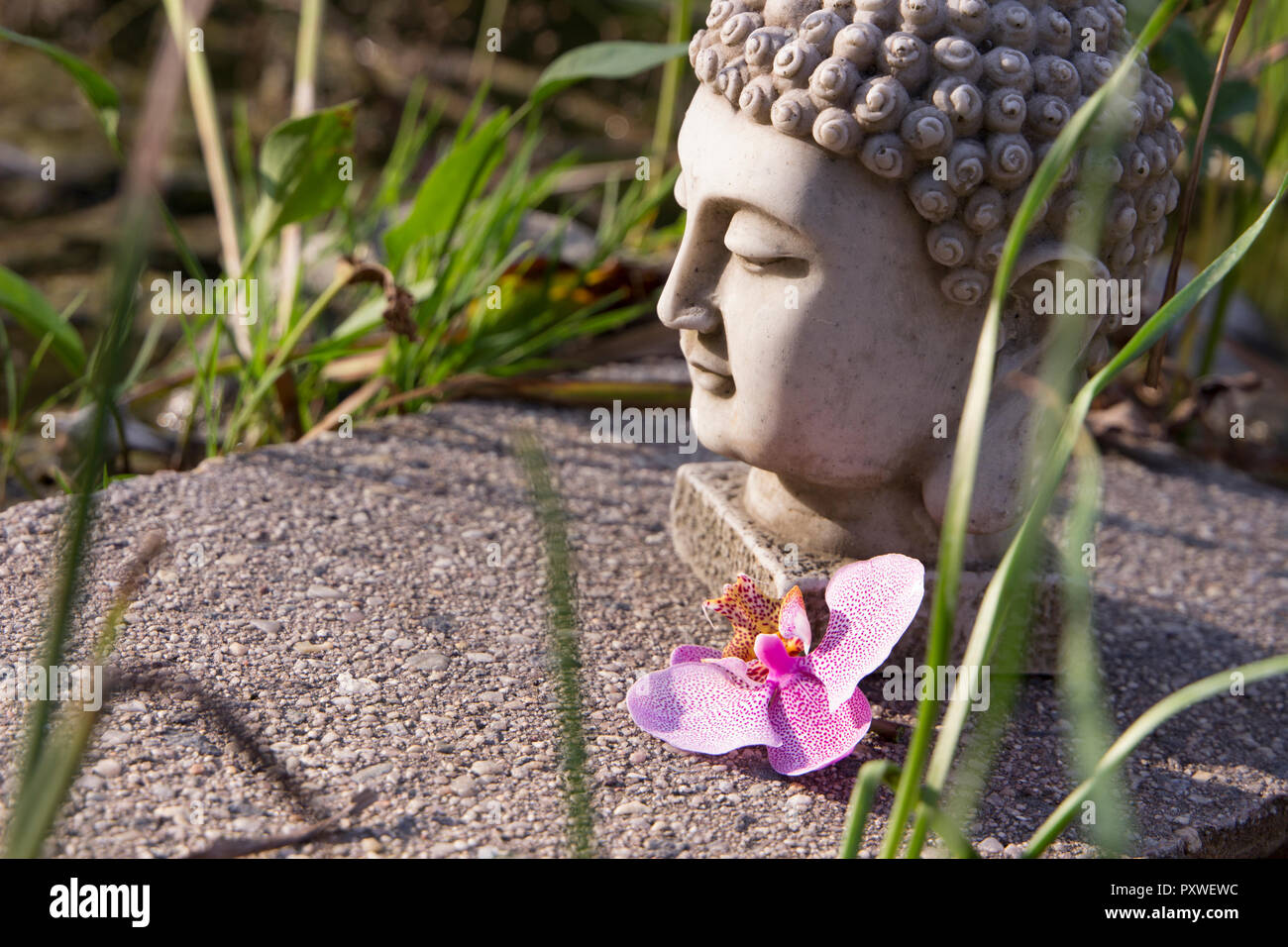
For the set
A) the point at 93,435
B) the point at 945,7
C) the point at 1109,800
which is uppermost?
the point at 945,7

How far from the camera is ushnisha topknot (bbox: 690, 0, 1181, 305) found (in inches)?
60.6

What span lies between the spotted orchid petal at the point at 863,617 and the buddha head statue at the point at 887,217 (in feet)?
0.47

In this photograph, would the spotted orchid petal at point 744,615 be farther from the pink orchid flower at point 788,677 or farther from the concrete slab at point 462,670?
the concrete slab at point 462,670

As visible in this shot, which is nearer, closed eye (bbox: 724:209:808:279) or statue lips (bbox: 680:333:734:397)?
closed eye (bbox: 724:209:808:279)

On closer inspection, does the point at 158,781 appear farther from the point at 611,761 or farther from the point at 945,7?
the point at 945,7

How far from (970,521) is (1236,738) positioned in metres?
0.53

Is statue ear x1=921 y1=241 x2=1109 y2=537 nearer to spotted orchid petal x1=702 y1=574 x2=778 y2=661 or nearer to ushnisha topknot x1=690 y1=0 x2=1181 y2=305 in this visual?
ushnisha topknot x1=690 y1=0 x2=1181 y2=305

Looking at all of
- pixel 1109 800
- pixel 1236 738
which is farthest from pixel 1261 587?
pixel 1109 800

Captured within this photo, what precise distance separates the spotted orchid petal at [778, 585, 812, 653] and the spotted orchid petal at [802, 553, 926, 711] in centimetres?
3

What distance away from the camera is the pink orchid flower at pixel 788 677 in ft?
5.21

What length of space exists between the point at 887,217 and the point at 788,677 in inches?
24.8

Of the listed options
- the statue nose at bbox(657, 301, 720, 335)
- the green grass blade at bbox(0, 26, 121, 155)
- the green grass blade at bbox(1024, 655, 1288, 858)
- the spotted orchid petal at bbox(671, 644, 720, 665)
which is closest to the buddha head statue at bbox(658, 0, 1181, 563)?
the statue nose at bbox(657, 301, 720, 335)

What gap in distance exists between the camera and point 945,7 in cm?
156

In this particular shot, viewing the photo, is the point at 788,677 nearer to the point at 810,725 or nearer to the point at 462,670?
the point at 810,725
